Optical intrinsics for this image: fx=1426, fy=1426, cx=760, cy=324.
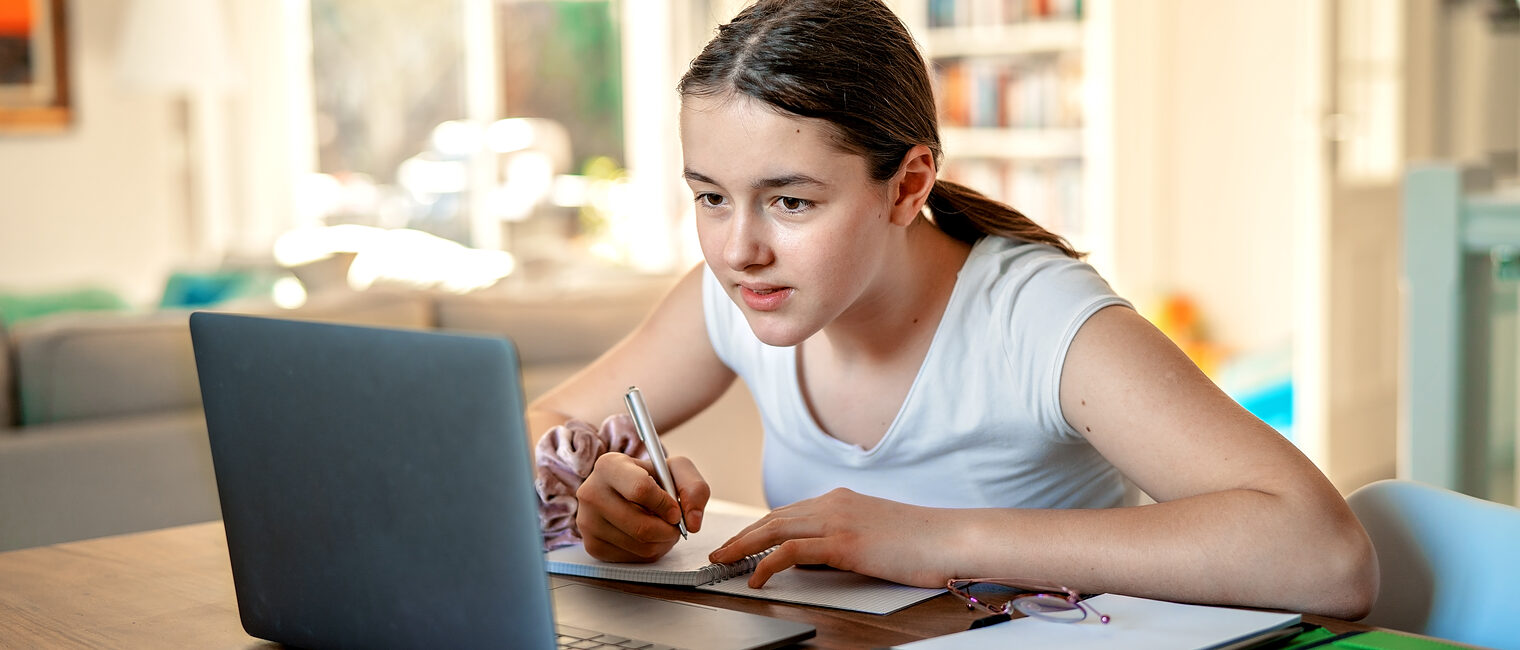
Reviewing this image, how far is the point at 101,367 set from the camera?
2.29m

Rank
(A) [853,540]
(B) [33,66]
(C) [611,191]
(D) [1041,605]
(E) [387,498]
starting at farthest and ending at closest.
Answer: (C) [611,191]
(B) [33,66]
(A) [853,540]
(D) [1041,605]
(E) [387,498]

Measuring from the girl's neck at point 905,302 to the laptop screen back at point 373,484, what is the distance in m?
0.60

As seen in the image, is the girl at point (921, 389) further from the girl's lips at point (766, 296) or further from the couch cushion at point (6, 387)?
the couch cushion at point (6, 387)

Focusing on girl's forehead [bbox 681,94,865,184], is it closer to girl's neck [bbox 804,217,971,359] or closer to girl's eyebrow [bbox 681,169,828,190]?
girl's eyebrow [bbox 681,169,828,190]

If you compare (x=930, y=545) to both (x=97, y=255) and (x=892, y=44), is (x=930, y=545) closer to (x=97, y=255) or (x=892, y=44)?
(x=892, y=44)

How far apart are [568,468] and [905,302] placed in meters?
0.36

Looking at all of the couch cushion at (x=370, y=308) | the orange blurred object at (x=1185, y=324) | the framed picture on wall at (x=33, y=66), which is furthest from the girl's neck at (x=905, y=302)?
the framed picture on wall at (x=33, y=66)

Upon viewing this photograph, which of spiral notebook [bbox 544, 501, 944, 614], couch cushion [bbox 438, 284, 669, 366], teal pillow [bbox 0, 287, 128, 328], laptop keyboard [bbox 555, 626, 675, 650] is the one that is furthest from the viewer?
teal pillow [bbox 0, 287, 128, 328]

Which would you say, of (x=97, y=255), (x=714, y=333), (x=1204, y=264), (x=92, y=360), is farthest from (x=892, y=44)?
(x=97, y=255)

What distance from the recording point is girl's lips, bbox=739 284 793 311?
1167mm

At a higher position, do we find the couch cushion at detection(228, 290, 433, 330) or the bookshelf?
the bookshelf

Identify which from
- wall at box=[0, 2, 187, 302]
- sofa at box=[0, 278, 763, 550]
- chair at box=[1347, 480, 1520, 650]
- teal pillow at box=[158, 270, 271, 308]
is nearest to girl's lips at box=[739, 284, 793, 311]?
chair at box=[1347, 480, 1520, 650]

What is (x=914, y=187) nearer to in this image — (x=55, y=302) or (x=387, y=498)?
(x=387, y=498)

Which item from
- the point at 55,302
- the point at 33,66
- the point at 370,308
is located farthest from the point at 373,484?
the point at 33,66
